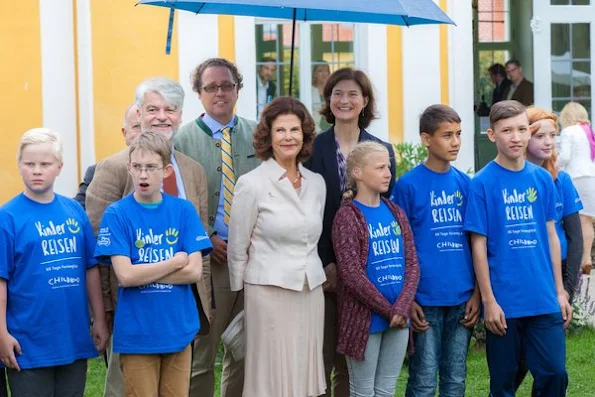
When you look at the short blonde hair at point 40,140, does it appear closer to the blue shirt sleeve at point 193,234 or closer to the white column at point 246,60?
the blue shirt sleeve at point 193,234

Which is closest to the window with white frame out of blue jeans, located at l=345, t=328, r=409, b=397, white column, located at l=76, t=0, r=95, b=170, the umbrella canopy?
white column, located at l=76, t=0, r=95, b=170

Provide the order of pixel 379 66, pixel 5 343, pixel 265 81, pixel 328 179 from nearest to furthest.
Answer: pixel 5 343 → pixel 328 179 → pixel 379 66 → pixel 265 81

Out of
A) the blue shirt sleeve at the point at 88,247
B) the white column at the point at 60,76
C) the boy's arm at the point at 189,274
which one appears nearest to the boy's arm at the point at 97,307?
the blue shirt sleeve at the point at 88,247

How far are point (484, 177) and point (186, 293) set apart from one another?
1547mm

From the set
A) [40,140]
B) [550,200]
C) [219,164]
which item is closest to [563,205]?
[550,200]

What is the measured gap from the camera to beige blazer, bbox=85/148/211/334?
5.23 m

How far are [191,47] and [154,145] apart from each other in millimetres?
5551

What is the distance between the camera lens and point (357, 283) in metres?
5.36

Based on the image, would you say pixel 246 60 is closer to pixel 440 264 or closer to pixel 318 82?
pixel 318 82

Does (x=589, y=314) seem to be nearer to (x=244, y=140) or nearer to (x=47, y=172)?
(x=244, y=140)

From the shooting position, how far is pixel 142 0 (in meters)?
5.96

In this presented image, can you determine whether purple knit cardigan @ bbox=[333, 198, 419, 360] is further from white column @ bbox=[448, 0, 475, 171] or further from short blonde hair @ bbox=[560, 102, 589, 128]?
short blonde hair @ bbox=[560, 102, 589, 128]

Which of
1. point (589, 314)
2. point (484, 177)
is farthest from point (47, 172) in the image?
point (589, 314)

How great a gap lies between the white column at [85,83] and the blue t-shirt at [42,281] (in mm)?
5524
